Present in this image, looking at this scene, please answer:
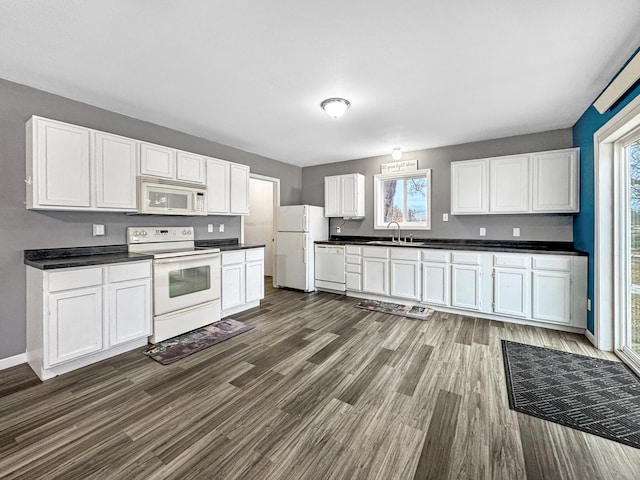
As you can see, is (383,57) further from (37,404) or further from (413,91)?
(37,404)

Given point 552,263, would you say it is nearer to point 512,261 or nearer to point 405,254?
point 512,261

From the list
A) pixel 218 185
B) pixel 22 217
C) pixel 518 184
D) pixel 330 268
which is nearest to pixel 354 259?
pixel 330 268

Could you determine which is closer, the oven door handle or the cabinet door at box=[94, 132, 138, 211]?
the cabinet door at box=[94, 132, 138, 211]

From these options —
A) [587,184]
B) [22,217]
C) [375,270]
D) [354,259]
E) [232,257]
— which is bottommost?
[375,270]

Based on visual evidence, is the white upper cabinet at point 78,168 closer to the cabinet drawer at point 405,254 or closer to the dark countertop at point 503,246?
the dark countertop at point 503,246

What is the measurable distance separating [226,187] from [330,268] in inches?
90.6

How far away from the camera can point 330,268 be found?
5242 mm

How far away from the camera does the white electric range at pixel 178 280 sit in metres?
3.03

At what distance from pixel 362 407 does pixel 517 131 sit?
413cm

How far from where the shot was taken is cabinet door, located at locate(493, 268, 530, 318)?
11.7 feet

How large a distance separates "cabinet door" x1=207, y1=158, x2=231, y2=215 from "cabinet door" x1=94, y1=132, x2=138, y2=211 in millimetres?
956

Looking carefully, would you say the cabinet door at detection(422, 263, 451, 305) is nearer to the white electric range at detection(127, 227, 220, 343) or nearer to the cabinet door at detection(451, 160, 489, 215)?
the cabinet door at detection(451, 160, 489, 215)

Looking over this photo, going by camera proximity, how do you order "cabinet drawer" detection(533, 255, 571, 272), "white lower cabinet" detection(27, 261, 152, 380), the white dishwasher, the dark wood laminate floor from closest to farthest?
the dark wood laminate floor < "white lower cabinet" detection(27, 261, 152, 380) < "cabinet drawer" detection(533, 255, 571, 272) < the white dishwasher

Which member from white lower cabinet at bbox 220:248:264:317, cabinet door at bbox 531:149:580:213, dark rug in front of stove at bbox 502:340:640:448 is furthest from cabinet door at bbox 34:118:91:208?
cabinet door at bbox 531:149:580:213
